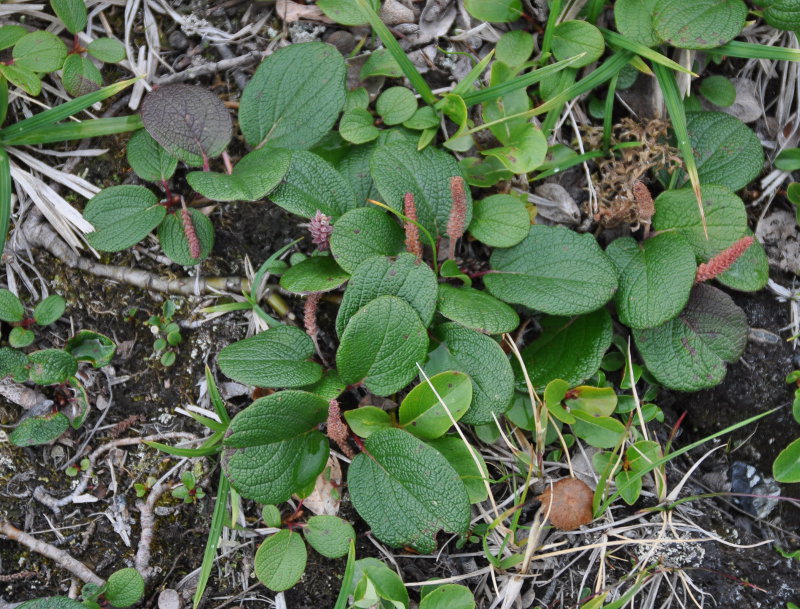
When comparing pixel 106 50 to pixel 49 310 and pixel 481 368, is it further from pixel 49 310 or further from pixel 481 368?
pixel 481 368

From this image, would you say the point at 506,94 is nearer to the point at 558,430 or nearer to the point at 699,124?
the point at 699,124

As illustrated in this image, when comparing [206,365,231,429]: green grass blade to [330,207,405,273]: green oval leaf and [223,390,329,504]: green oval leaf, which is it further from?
[330,207,405,273]: green oval leaf

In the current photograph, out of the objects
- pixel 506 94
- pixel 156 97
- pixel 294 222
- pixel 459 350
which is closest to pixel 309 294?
pixel 294 222

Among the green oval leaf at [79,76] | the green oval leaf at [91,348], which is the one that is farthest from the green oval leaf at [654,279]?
the green oval leaf at [79,76]

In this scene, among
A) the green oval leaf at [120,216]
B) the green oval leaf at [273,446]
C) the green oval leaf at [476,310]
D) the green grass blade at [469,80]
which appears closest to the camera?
the green oval leaf at [273,446]

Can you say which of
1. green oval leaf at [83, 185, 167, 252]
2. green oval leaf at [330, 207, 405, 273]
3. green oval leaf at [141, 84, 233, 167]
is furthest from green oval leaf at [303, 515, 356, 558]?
green oval leaf at [141, 84, 233, 167]

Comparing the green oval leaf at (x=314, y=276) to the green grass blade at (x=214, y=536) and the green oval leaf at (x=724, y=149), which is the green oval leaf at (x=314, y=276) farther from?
the green oval leaf at (x=724, y=149)

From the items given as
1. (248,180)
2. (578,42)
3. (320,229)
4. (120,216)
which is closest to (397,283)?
(320,229)
